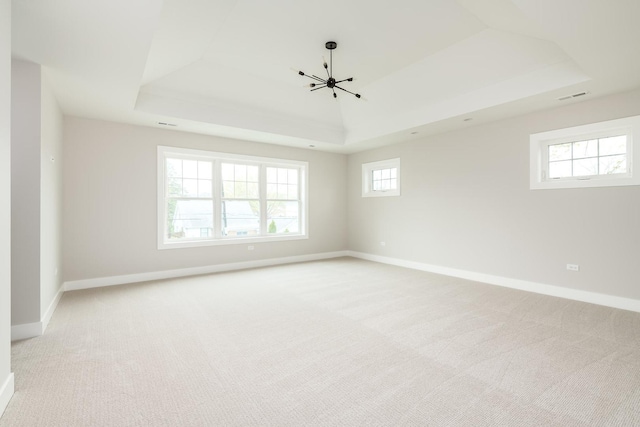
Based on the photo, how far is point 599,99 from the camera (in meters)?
3.82

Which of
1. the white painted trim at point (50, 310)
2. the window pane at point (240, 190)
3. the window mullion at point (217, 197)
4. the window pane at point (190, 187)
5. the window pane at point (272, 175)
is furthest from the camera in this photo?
the window pane at point (272, 175)

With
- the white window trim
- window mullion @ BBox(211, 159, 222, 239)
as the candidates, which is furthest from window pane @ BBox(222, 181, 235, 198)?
the white window trim

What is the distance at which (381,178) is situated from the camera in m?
6.87

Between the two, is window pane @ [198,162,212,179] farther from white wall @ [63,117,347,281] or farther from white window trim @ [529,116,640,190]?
white window trim @ [529,116,640,190]

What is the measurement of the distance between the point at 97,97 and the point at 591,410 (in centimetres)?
541

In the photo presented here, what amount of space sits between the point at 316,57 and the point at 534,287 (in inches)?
173

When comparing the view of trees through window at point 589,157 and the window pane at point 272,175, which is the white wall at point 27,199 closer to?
the window pane at point 272,175

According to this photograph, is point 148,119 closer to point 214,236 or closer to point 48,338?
point 214,236

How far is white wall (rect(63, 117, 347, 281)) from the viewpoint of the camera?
450 cm

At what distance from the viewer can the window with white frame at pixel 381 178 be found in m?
6.41

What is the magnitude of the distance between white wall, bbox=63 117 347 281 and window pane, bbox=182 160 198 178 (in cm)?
31

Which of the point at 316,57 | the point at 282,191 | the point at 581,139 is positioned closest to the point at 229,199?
the point at 282,191

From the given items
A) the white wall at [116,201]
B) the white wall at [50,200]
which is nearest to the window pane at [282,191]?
the white wall at [116,201]

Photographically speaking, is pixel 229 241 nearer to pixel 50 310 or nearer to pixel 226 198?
pixel 226 198
